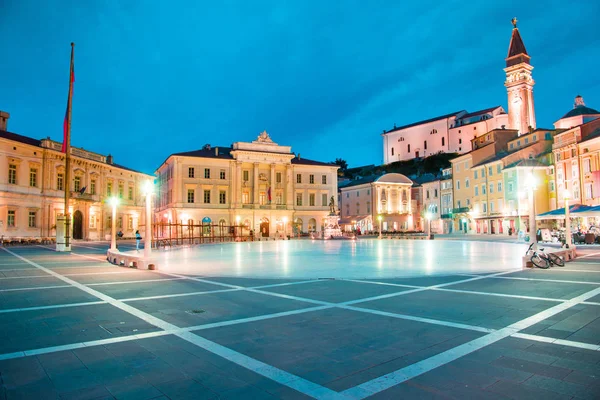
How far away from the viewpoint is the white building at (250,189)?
5794 centimetres

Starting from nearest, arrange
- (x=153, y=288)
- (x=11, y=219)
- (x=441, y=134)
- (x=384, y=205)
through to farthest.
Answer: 1. (x=153, y=288)
2. (x=11, y=219)
3. (x=384, y=205)
4. (x=441, y=134)

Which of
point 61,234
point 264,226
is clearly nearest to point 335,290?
point 61,234

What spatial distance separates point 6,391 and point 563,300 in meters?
9.73

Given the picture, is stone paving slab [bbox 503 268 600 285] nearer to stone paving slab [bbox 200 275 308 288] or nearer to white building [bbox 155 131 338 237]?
stone paving slab [bbox 200 275 308 288]

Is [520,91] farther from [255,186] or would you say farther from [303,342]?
[303,342]

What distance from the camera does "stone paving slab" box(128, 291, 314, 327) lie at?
7.35 metres

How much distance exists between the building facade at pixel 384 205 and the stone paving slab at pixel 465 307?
206ft

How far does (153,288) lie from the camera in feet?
35.9

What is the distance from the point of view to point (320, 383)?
425cm

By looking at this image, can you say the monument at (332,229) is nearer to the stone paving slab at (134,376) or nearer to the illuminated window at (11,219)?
the illuminated window at (11,219)

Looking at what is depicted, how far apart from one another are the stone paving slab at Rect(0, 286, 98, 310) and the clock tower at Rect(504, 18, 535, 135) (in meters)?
82.3

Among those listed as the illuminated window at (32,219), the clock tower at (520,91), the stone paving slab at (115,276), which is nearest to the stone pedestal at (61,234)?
the illuminated window at (32,219)

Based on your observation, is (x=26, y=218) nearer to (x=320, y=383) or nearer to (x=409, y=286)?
(x=409, y=286)

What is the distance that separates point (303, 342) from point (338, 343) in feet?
1.63
